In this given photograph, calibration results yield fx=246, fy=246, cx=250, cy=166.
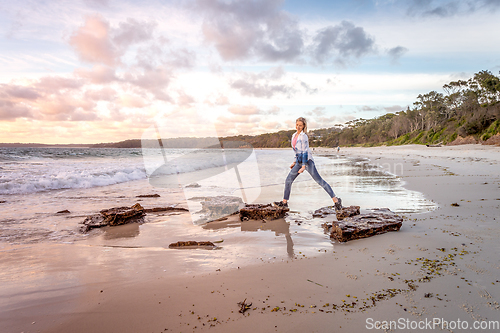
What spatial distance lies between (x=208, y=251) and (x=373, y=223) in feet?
9.32

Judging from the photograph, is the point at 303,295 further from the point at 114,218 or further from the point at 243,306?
the point at 114,218

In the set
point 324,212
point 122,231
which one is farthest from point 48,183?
point 324,212

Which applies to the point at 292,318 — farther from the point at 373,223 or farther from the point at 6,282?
the point at 6,282

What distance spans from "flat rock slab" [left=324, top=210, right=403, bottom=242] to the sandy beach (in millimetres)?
381

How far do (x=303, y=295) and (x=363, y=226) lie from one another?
221cm

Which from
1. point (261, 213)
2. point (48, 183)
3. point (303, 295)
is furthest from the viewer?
point (48, 183)

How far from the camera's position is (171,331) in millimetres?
1974

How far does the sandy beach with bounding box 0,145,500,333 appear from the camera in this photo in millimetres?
2025

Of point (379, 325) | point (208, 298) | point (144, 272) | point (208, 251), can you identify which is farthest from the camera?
point (208, 251)

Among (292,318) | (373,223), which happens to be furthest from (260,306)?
(373,223)

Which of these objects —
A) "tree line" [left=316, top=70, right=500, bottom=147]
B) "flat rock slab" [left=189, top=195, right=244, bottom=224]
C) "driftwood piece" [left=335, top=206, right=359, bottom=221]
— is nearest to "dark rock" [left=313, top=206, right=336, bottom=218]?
"driftwood piece" [left=335, top=206, right=359, bottom=221]

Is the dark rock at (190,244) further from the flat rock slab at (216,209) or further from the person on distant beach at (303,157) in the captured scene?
the person on distant beach at (303,157)

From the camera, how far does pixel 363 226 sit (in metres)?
4.12

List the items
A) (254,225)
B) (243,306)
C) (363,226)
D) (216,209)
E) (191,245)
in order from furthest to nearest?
(216,209)
(254,225)
(363,226)
(191,245)
(243,306)
